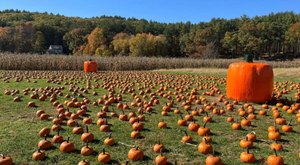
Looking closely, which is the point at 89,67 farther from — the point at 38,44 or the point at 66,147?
the point at 38,44

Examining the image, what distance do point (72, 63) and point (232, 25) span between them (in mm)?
93233

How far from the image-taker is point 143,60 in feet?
117

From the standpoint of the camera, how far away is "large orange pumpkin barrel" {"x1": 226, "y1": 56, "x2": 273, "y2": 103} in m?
10.7

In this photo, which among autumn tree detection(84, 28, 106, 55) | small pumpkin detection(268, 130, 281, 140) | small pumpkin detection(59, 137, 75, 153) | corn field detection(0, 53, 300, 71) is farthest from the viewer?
autumn tree detection(84, 28, 106, 55)

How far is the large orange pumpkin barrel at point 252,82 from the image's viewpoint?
1074 cm

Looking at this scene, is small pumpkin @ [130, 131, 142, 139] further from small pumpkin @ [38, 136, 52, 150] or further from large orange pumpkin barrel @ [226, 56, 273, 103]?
large orange pumpkin barrel @ [226, 56, 273, 103]

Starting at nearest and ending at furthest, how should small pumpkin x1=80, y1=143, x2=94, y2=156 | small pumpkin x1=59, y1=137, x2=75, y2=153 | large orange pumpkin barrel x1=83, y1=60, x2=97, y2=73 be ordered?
small pumpkin x1=80, y1=143, x2=94, y2=156
small pumpkin x1=59, y1=137, x2=75, y2=153
large orange pumpkin barrel x1=83, y1=60, x2=97, y2=73

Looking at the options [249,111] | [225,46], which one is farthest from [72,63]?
[225,46]

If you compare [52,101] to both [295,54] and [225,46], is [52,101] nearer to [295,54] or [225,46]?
[225,46]

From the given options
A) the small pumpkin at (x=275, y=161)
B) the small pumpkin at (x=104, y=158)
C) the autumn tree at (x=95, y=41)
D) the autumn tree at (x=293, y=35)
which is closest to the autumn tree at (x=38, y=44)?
the autumn tree at (x=95, y=41)

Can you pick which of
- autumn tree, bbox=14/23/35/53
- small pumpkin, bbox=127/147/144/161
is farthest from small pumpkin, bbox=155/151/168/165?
autumn tree, bbox=14/23/35/53

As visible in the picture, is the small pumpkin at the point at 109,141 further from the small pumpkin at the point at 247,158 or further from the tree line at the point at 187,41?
the tree line at the point at 187,41

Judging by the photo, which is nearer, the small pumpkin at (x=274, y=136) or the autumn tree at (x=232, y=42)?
the small pumpkin at (x=274, y=136)

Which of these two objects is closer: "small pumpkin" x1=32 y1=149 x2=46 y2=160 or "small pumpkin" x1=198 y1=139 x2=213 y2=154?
"small pumpkin" x1=32 y1=149 x2=46 y2=160
